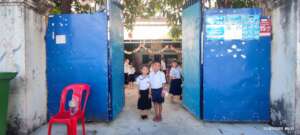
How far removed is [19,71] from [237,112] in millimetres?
4512

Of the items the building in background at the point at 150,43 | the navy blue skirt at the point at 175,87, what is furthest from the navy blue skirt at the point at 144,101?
the building in background at the point at 150,43

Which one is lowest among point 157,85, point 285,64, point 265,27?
point 157,85

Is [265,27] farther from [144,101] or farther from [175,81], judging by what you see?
[175,81]

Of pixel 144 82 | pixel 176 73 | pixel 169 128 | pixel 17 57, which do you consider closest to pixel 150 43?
pixel 176 73

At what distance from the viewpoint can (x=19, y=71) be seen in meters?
6.11

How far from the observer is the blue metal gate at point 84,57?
6996 millimetres

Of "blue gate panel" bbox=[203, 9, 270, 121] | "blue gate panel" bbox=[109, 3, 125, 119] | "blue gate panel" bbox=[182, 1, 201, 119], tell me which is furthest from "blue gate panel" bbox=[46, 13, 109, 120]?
"blue gate panel" bbox=[203, 9, 270, 121]

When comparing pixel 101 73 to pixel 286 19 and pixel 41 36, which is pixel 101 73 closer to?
pixel 41 36

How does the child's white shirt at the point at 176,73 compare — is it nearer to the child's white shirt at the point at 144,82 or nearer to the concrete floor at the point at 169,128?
the concrete floor at the point at 169,128

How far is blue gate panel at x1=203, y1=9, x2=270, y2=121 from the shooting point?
684 centimetres

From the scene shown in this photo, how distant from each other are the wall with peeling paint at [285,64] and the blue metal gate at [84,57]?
11.3 ft

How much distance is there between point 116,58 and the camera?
25.3 feet

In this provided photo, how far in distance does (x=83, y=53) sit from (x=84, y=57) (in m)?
0.09

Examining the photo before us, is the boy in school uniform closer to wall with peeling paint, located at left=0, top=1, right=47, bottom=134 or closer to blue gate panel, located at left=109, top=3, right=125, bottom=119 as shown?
blue gate panel, located at left=109, top=3, right=125, bottom=119
